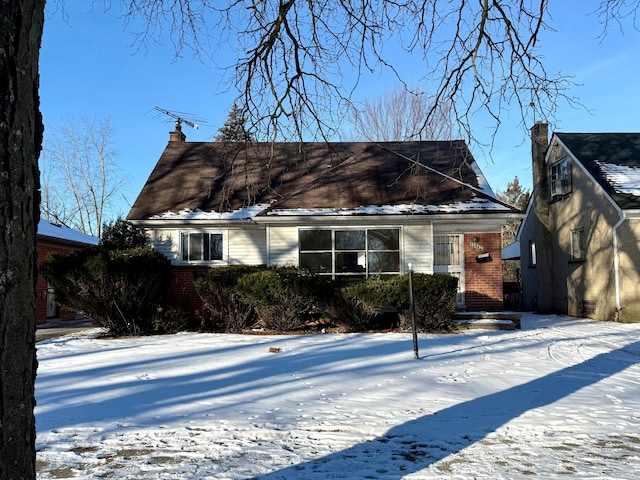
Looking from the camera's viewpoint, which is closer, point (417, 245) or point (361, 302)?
point (361, 302)

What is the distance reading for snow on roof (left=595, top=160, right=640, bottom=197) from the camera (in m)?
15.1

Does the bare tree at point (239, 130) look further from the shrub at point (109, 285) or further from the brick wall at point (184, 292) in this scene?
the brick wall at point (184, 292)

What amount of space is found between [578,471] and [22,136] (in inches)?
166

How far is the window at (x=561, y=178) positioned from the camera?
58.2 feet

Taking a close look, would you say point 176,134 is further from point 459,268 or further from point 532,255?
point 532,255

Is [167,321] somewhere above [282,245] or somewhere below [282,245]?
below

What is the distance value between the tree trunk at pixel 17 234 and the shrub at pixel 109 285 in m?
9.87


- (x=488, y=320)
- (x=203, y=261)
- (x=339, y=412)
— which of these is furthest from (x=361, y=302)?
(x=339, y=412)

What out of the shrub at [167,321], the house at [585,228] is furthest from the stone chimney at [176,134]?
the house at [585,228]

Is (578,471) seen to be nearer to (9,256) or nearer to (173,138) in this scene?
(9,256)

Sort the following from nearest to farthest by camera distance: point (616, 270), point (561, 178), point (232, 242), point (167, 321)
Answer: point (167, 321), point (616, 270), point (232, 242), point (561, 178)

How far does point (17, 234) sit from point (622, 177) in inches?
706

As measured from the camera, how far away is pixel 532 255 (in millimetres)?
20906

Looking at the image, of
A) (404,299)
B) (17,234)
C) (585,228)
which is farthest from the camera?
(585,228)
